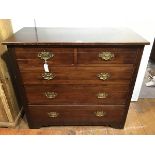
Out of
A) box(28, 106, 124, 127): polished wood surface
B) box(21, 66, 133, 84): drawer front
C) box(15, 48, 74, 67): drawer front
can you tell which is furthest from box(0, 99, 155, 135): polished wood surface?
box(15, 48, 74, 67): drawer front

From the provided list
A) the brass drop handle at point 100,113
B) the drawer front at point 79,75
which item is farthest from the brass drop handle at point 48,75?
the brass drop handle at point 100,113

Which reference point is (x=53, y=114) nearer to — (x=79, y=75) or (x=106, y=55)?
(x=79, y=75)

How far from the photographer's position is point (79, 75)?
4.70 ft

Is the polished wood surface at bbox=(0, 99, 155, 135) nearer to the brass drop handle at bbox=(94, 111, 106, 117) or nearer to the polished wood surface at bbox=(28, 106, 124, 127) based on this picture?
the polished wood surface at bbox=(28, 106, 124, 127)

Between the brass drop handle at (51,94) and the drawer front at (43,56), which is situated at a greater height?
the drawer front at (43,56)

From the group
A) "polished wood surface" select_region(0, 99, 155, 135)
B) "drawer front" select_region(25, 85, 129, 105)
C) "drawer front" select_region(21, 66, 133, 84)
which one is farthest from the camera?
"polished wood surface" select_region(0, 99, 155, 135)

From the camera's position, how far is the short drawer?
1.31 metres

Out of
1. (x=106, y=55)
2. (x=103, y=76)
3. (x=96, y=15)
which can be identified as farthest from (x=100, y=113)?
(x=96, y=15)

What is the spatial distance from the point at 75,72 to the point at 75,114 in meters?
0.51

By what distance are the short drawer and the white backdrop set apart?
1.81ft

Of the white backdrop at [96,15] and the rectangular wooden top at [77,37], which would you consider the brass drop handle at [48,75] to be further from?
the white backdrop at [96,15]

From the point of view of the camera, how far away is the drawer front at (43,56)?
1.31m
